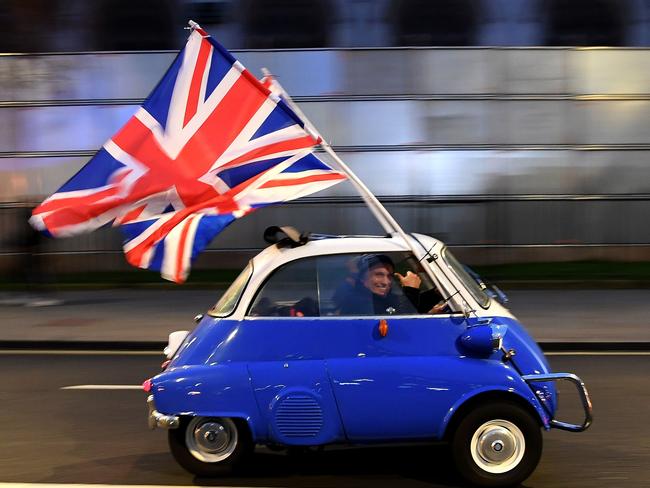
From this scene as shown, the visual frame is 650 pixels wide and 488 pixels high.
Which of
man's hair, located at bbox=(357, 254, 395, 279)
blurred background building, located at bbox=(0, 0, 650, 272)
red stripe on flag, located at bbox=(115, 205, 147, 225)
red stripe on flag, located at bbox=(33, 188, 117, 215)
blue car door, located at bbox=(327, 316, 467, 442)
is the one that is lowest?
blue car door, located at bbox=(327, 316, 467, 442)

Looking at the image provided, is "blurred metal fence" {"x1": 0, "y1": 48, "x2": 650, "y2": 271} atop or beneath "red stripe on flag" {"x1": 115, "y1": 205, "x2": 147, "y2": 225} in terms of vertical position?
atop

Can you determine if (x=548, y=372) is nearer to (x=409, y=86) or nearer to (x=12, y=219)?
(x=409, y=86)

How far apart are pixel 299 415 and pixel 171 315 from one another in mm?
8482

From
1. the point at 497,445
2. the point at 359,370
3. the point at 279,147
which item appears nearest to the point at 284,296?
the point at 359,370

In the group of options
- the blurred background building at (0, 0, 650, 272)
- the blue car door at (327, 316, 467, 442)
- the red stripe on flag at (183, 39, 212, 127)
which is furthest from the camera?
the blurred background building at (0, 0, 650, 272)

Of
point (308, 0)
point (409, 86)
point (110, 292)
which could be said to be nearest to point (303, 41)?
point (308, 0)

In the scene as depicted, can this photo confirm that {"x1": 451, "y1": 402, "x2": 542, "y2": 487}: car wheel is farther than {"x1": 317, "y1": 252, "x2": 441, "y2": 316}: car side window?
No

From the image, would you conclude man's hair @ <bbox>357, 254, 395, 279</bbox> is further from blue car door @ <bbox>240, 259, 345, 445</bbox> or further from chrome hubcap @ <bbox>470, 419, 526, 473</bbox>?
chrome hubcap @ <bbox>470, 419, 526, 473</bbox>

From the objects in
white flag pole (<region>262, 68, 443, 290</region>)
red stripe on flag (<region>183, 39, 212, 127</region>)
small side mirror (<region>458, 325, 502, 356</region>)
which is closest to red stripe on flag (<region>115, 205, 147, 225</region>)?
red stripe on flag (<region>183, 39, 212, 127</region>)

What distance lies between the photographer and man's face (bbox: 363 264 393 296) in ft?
16.8

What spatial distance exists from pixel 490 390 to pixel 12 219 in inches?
627

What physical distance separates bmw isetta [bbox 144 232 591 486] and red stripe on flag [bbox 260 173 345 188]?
354 millimetres

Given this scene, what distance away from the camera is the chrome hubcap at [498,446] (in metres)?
4.95

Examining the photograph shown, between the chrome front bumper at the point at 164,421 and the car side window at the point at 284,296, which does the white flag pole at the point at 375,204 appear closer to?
the car side window at the point at 284,296
